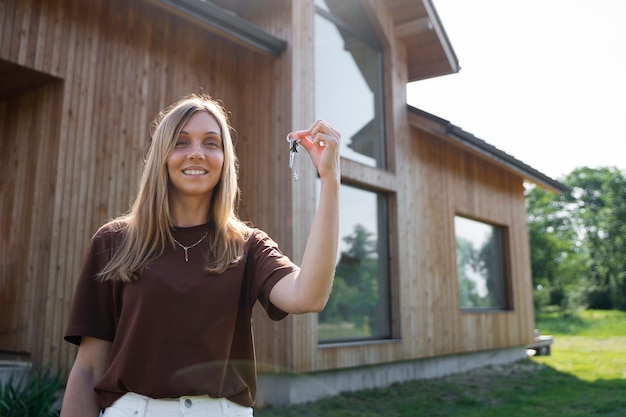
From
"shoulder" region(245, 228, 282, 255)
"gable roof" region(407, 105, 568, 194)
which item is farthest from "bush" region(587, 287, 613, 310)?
"shoulder" region(245, 228, 282, 255)

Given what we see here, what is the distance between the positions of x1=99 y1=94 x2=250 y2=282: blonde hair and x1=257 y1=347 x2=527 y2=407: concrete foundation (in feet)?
15.3

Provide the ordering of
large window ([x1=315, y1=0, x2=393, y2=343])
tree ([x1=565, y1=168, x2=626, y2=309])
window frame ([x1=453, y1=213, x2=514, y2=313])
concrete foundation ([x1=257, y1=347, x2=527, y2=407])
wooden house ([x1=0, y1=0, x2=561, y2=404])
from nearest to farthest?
wooden house ([x1=0, y1=0, x2=561, y2=404]), concrete foundation ([x1=257, y1=347, x2=527, y2=407]), large window ([x1=315, y1=0, x2=393, y2=343]), window frame ([x1=453, y1=213, x2=514, y2=313]), tree ([x1=565, y1=168, x2=626, y2=309])

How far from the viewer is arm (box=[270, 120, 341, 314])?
4.19ft

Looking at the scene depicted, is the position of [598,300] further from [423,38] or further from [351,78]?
[351,78]

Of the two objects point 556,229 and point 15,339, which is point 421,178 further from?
point 556,229

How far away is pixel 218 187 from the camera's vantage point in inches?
61.0

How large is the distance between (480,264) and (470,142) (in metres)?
2.41

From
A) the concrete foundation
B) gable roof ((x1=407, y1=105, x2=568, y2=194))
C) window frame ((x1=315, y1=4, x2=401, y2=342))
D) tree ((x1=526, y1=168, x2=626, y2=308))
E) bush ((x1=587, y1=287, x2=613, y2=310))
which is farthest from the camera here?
tree ((x1=526, y1=168, x2=626, y2=308))

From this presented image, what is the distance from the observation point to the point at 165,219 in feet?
4.85

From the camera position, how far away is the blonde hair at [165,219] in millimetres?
1398

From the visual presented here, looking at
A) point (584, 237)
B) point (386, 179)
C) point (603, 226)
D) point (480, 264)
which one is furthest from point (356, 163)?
point (584, 237)

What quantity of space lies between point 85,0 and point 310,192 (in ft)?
9.25

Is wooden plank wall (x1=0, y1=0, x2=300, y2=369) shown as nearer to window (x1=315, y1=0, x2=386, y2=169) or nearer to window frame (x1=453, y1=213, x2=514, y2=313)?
window (x1=315, y1=0, x2=386, y2=169)

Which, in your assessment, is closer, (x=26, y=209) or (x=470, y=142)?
(x=26, y=209)
